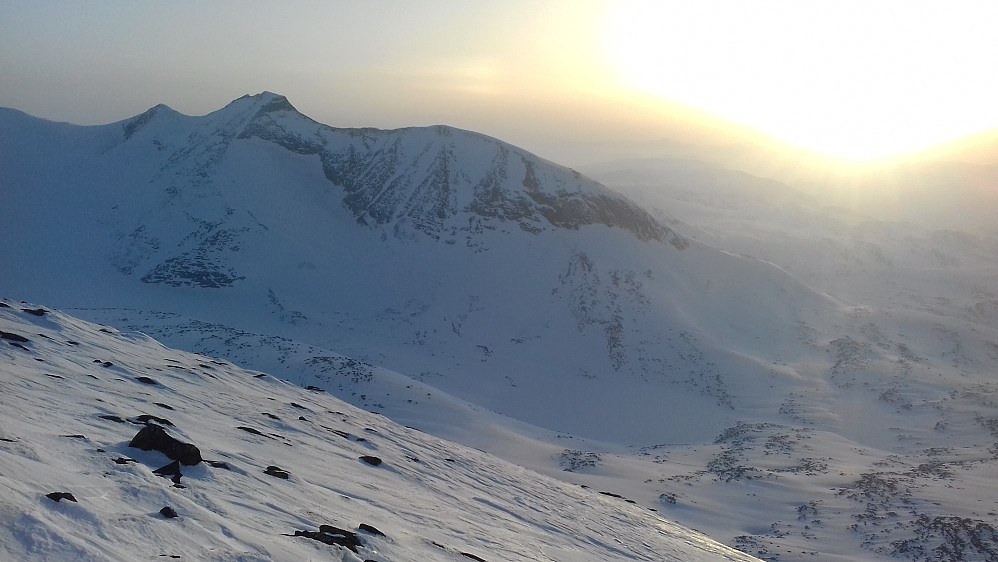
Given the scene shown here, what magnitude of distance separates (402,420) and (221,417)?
19040mm

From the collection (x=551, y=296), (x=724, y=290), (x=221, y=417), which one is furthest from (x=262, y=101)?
(x=221, y=417)

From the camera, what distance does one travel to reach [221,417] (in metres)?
16.2

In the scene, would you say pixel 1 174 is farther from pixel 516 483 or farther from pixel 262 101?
pixel 516 483

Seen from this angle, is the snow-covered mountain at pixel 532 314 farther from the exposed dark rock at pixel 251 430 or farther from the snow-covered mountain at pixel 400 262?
the exposed dark rock at pixel 251 430

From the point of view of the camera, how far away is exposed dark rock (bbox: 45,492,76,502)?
24.2 feet

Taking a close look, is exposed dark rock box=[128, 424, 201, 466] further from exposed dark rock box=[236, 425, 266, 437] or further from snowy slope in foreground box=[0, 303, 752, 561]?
exposed dark rock box=[236, 425, 266, 437]

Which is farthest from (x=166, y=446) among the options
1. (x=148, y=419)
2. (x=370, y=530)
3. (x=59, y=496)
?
(x=370, y=530)

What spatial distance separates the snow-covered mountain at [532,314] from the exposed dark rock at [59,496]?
23562 millimetres

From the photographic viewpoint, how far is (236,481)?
35.6 ft

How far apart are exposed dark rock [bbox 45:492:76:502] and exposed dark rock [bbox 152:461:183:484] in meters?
2.04

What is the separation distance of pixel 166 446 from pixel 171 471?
1.00 m

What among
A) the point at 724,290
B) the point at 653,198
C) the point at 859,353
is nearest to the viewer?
the point at 859,353

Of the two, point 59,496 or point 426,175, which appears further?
point 426,175

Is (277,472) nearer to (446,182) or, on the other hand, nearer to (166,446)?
(166,446)
